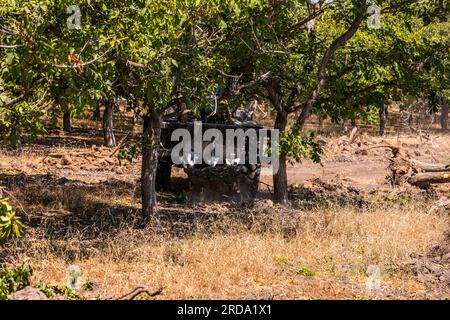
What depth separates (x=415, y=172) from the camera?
19.9 m

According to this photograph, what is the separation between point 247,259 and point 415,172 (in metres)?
11.5

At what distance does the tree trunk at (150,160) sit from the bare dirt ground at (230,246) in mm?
444

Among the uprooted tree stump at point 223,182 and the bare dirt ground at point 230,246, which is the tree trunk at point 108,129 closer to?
the bare dirt ground at point 230,246

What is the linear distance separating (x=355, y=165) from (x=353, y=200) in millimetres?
8225

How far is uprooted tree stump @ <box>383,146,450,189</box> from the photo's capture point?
1844cm

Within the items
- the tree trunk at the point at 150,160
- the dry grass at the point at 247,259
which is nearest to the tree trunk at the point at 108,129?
the tree trunk at the point at 150,160

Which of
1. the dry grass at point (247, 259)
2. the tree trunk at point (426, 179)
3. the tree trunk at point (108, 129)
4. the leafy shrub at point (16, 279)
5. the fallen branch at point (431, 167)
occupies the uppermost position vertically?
the tree trunk at point (108, 129)

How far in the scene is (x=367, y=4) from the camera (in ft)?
38.0

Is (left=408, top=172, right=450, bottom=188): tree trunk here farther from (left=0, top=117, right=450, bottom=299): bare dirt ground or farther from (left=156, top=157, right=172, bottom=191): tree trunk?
(left=156, top=157, right=172, bottom=191): tree trunk

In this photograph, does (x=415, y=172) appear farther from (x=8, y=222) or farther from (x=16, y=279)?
(x=8, y=222)

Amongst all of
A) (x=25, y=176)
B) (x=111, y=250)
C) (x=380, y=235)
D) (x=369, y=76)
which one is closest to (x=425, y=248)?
(x=380, y=235)

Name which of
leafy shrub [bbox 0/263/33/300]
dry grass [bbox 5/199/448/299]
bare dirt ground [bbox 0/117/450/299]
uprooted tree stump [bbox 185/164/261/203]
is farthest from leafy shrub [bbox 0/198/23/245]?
uprooted tree stump [bbox 185/164/261/203]

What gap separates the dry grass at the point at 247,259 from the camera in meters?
8.66

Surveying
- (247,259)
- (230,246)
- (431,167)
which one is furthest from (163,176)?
(247,259)
